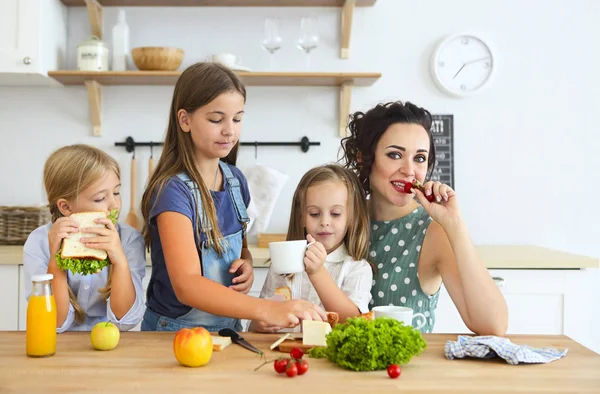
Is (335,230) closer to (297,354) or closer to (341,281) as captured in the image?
(341,281)

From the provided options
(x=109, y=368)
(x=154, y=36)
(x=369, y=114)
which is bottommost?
(x=109, y=368)

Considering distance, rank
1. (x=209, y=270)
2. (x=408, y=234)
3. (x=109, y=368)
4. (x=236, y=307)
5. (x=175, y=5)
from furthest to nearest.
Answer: (x=175, y=5)
(x=408, y=234)
(x=209, y=270)
(x=236, y=307)
(x=109, y=368)

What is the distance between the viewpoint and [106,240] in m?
1.54

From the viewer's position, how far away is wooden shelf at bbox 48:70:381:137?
311cm

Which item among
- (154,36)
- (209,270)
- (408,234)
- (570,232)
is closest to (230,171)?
(209,270)

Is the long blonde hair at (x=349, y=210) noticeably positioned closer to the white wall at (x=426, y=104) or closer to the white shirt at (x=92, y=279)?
the white shirt at (x=92, y=279)

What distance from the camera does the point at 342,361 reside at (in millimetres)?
1282

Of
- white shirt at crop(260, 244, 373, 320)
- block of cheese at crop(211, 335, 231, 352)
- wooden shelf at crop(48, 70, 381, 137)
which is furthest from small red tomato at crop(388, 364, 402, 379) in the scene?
wooden shelf at crop(48, 70, 381, 137)

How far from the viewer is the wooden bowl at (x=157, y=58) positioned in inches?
124

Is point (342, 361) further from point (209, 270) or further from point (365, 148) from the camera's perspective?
point (365, 148)

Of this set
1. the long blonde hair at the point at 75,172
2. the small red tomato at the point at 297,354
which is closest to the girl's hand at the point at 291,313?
the small red tomato at the point at 297,354

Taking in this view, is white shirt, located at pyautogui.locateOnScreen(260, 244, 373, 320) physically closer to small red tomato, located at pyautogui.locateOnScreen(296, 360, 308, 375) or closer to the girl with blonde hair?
the girl with blonde hair

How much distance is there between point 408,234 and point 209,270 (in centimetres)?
53

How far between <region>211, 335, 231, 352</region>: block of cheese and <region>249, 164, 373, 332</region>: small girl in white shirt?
1.09ft
